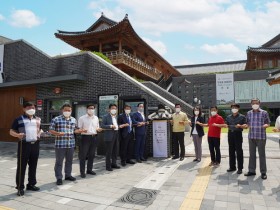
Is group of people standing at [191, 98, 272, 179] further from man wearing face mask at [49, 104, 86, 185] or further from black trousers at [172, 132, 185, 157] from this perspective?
man wearing face mask at [49, 104, 86, 185]

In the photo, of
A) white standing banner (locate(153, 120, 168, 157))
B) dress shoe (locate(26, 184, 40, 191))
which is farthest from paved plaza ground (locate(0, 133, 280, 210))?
white standing banner (locate(153, 120, 168, 157))

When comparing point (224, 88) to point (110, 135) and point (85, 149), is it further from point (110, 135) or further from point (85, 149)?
point (85, 149)

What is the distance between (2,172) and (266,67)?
3619 centimetres

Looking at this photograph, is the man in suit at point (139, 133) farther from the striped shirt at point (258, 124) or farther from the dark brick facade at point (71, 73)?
the striped shirt at point (258, 124)

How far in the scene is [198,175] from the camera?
5836mm

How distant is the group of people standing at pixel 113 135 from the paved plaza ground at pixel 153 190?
31 cm

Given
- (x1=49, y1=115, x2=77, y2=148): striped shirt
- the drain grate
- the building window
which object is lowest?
the drain grate

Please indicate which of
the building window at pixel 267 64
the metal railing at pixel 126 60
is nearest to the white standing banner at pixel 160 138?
the metal railing at pixel 126 60

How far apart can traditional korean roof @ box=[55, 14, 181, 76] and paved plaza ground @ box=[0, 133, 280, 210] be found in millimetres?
15973

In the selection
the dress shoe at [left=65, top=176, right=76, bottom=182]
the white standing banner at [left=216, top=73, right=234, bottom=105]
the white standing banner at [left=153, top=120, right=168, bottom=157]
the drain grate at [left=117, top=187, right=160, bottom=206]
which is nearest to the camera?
the drain grate at [left=117, top=187, right=160, bottom=206]

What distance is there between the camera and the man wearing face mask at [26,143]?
15.3ft

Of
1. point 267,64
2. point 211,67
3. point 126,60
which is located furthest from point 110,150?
point 211,67

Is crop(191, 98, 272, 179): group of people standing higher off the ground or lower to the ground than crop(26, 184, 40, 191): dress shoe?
higher

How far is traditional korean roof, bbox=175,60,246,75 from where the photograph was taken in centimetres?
5168
